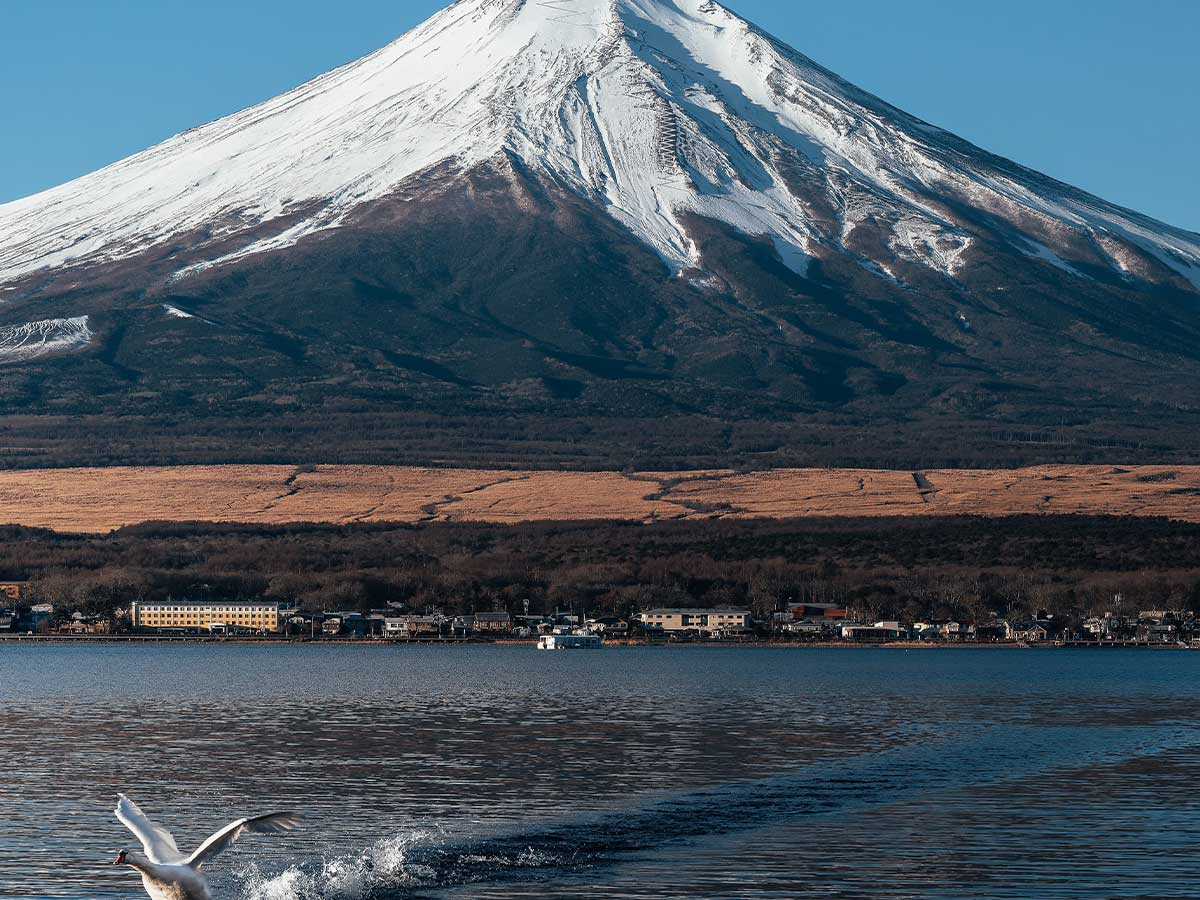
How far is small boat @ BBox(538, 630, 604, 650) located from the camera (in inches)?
3878

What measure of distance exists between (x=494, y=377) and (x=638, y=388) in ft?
49.0

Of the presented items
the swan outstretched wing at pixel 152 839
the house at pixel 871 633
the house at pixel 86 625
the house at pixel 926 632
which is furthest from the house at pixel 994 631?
the swan outstretched wing at pixel 152 839

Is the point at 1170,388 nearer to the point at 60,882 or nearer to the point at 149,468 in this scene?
the point at 149,468

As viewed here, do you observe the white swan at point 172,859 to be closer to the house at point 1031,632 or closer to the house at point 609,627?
the house at point 609,627

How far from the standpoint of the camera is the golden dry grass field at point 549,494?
137 m

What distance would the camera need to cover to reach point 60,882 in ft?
84.3

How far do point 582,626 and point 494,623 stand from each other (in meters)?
4.94

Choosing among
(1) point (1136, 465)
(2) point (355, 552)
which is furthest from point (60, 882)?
(1) point (1136, 465)

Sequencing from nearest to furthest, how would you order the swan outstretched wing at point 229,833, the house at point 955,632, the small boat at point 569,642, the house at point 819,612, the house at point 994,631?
the swan outstretched wing at point 229,833 < the small boat at point 569,642 < the house at point 955,632 < the house at point 994,631 < the house at point 819,612

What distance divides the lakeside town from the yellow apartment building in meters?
0.06

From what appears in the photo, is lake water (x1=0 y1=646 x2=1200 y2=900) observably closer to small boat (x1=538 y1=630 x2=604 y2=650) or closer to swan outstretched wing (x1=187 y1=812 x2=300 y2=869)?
swan outstretched wing (x1=187 y1=812 x2=300 y2=869)

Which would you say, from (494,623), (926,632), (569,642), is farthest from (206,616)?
(926,632)

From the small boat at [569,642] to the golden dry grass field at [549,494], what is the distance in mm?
34589

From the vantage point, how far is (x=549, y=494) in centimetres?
14588
